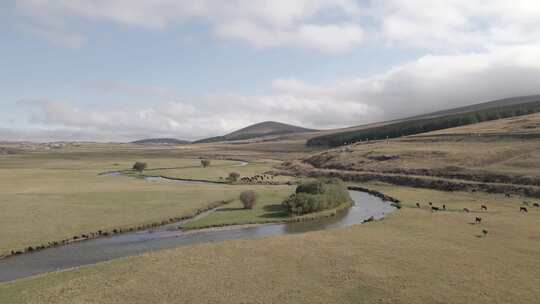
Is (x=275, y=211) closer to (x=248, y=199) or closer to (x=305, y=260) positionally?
(x=248, y=199)

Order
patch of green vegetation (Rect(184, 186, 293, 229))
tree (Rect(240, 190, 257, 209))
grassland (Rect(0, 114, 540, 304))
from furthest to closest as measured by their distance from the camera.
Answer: tree (Rect(240, 190, 257, 209)) < patch of green vegetation (Rect(184, 186, 293, 229)) < grassland (Rect(0, 114, 540, 304))

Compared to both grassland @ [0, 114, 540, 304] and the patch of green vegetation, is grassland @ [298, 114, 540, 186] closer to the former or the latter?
grassland @ [0, 114, 540, 304]

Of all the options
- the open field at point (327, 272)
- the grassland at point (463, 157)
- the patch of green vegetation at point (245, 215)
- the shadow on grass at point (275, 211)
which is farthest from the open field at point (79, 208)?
the grassland at point (463, 157)

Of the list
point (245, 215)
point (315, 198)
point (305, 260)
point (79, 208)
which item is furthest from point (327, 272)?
point (79, 208)

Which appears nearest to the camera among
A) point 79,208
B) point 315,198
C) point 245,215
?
point 245,215

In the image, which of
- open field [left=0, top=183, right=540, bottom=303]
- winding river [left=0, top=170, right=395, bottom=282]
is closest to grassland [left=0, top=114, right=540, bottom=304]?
open field [left=0, top=183, right=540, bottom=303]

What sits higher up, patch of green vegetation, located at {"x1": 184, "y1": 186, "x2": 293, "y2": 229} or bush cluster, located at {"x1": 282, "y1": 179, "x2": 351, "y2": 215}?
bush cluster, located at {"x1": 282, "y1": 179, "x2": 351, "y2": 215}
